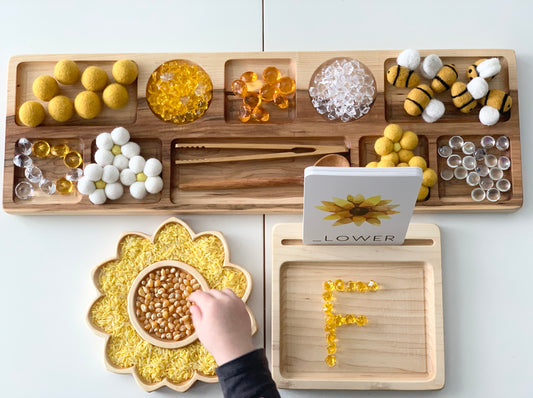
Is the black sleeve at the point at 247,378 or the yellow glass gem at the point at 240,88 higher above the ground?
the yellow glass gem at the point at 240,88

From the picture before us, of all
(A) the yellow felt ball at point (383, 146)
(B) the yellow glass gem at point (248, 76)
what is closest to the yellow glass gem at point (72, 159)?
(B) the yellow glass gem at point (248, 76)

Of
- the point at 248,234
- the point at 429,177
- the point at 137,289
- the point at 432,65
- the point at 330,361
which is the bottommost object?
the point at 330,361

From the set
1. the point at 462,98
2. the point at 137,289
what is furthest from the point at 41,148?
the point at 462,98

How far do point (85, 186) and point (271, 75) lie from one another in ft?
1.41

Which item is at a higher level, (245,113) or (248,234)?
(245,113)

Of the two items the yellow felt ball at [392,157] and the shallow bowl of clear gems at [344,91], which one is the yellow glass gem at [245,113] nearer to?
the shallow bowl of clear gems at [344,91]

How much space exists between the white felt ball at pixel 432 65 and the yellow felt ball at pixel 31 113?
775 millimetres

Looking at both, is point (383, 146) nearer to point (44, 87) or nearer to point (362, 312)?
point (362, 312)

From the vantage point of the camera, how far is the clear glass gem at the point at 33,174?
1064 millimetres

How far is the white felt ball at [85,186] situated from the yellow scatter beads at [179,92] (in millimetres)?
192

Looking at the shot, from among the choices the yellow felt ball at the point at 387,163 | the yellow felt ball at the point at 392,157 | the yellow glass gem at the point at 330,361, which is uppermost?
the yellow felt ball at the point at 392,157

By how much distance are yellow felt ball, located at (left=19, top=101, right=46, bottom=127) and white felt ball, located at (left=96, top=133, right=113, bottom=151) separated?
13 cm

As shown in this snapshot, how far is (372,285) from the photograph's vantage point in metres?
1.03

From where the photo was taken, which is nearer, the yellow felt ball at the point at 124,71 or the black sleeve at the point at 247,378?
the black sleeve at the point at 247,378
